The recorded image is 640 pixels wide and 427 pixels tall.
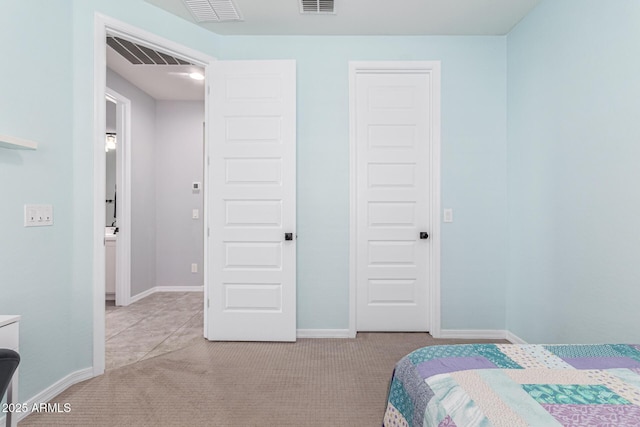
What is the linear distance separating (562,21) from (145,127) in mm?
4493

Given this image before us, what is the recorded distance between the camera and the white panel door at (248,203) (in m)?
2.96

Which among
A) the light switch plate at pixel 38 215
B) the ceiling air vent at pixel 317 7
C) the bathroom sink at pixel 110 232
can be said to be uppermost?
the ceiling air vent at pixel 317 7

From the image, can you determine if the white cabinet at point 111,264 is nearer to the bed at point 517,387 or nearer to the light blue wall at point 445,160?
the light blue wall at point 445,160

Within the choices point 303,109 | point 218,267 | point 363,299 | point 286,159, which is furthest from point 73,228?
point 363,299

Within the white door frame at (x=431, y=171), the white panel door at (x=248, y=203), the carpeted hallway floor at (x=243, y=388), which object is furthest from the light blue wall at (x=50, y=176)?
the white door frame at (x=431, y=171)

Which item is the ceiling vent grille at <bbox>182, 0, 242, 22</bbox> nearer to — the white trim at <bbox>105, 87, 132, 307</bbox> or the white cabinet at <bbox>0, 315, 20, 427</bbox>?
the white trim at <bbox>105, 87, 132, 307</bbox>

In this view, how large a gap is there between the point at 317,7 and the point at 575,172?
7.08ft

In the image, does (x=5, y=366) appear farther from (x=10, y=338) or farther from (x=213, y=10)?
(x=213, y=10)

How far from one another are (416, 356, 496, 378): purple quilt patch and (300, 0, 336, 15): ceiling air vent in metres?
2.52

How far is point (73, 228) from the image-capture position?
88.8 inches

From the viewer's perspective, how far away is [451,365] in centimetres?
114

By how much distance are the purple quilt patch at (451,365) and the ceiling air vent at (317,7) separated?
252 cm

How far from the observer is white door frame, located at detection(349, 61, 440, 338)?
309 cm

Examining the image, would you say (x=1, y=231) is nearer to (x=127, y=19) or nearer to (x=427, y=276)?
(x=127, y=19)
